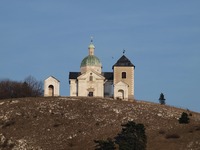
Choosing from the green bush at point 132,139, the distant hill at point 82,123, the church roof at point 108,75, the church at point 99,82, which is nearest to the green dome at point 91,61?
the church at point 99,82

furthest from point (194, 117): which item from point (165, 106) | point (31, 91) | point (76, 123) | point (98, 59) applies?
point (31, 91)

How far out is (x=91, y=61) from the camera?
4619 inches

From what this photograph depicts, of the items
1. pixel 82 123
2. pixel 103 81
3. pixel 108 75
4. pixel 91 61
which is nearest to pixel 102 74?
pixel 108 75

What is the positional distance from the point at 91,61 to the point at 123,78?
22.4 ft

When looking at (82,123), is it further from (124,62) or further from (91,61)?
(91,61)

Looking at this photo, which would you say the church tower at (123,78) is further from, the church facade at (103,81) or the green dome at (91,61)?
the green dome at (91,61)

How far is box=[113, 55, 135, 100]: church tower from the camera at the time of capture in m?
110

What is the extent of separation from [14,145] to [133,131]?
2290cm

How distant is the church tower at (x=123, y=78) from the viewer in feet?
362

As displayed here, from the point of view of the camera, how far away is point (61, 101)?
103 meters

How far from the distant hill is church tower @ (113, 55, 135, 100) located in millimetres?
5157

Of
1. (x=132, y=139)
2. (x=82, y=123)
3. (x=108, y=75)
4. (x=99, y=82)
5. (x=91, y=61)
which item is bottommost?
(x=132, y=139)

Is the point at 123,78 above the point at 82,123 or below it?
above

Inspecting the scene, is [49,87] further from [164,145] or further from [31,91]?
[164,145]
